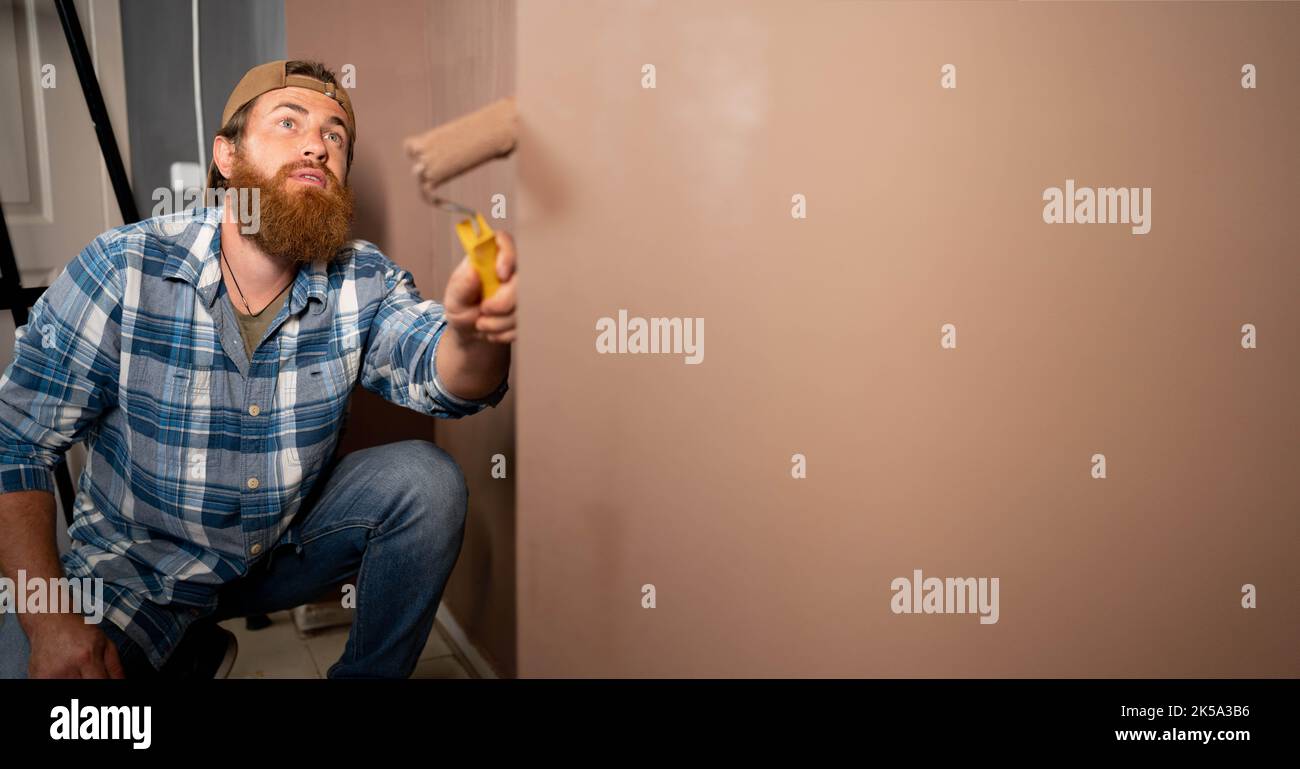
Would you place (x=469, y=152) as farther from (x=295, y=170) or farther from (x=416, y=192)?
(x=416, y=192)

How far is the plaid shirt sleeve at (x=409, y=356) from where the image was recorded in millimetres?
1021

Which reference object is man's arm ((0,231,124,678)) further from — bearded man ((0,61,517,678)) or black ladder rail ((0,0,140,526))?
black ladder rail ((0,0,140,526))

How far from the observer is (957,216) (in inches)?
27.8

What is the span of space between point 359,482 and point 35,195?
3.37ft

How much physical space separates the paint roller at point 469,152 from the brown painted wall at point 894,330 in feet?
0.09

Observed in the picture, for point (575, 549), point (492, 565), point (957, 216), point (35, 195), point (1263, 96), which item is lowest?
point (492, 565)

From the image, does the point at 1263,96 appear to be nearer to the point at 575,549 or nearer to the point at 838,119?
the point at 838,119

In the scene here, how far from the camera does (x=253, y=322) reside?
3.79 feet

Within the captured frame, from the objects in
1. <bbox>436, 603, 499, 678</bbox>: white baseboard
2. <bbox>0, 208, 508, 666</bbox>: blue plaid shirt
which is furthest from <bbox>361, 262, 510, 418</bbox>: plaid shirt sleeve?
<bbox>436, 603, 499, 678</bbox>: white baseboard

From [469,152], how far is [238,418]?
2.19 ft

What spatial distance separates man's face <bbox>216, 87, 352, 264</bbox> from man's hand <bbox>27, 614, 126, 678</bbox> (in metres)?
0.54

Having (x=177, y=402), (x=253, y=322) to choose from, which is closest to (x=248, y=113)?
(x=253, y=322)

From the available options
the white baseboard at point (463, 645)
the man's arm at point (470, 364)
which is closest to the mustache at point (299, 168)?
the man's arm at point (470, 364)
